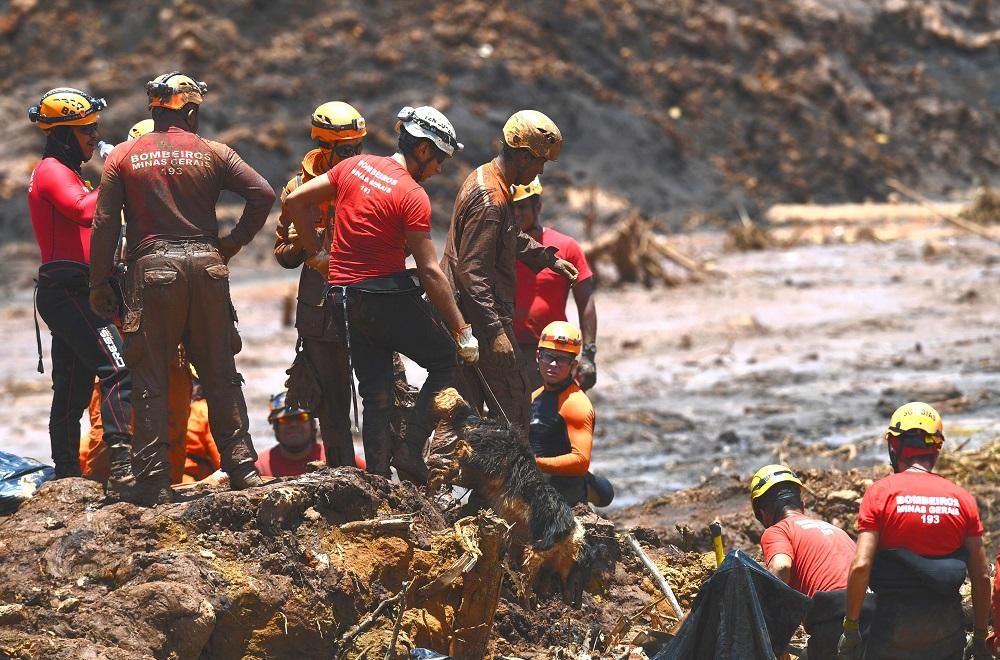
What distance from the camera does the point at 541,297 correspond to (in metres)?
8.89

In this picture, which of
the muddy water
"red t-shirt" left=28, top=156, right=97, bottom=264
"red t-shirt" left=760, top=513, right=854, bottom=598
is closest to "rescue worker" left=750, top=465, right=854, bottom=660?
"red t-shirt" left=760, top=513, right=854, bottom=598

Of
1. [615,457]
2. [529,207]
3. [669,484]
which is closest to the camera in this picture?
[529,207]

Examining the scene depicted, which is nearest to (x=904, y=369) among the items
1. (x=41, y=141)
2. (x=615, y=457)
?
(x=615, y=457)

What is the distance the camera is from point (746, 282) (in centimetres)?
2408

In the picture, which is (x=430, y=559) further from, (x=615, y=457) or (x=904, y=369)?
(x=904, y=369)

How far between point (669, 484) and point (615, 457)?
4.23ft

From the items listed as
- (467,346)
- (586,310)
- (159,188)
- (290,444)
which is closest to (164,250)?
(159,188)

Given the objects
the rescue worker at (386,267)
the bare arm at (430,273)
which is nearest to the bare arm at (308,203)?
the rescue worker at (386,267)

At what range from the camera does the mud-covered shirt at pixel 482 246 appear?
734cm

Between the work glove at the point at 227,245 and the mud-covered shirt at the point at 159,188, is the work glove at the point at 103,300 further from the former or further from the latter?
the work glove at the point at 227,245

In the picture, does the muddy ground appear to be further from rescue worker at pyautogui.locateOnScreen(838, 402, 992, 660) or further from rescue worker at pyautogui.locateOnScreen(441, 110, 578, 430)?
rescue worker at pyautogui.locateOnScreen(838, 402, 992, 660)

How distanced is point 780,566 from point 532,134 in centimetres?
240

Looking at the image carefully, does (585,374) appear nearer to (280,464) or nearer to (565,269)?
(565,269)

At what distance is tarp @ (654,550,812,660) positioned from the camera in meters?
5.70
